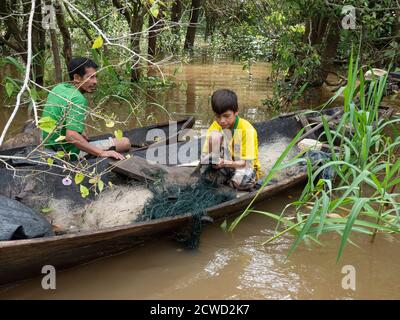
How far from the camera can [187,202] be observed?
338 centimetres

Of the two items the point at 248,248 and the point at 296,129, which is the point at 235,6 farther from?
the point at 248,248

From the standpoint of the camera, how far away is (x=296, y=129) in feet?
18.3

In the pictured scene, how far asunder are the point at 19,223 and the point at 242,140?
70.4 inches

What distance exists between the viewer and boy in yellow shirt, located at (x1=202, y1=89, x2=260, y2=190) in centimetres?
346

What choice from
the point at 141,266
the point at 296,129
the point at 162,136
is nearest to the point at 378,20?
the point at 296,129

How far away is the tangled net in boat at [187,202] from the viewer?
129 inches

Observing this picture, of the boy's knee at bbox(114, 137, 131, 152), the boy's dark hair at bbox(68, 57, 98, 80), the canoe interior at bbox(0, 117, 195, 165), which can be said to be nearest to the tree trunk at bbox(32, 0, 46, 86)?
the canoe interior at bbox(0, 117, 195, 165)

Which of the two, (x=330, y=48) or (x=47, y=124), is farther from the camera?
(x=330, y=48)

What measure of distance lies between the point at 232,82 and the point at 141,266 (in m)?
7.31

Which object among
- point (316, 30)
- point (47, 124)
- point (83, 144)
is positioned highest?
point (316, 30)

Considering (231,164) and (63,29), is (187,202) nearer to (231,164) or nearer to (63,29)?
(231,164)

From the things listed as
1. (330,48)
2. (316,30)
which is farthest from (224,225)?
(316,30)

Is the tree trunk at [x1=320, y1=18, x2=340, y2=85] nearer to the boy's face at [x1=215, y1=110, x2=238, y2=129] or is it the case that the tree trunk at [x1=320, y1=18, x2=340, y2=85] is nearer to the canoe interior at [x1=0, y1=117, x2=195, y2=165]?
the canoe interior at [x1=0, y1=117, x2=195, y2=165]

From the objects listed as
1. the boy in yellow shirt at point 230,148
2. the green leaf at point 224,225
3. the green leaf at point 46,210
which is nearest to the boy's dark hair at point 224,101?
the boy in yellow shirt at point 230,148
